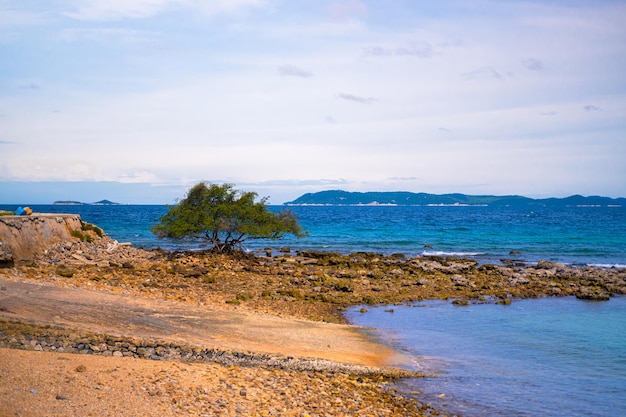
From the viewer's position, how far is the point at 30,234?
25.5 m

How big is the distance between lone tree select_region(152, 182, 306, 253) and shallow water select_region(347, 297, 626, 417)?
39.9 feet

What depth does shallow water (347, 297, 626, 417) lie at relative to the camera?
469 inches

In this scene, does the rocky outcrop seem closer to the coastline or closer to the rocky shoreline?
the coastline

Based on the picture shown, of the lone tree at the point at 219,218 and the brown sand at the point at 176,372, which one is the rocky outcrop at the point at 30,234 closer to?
the lone tree at the point at 219,218

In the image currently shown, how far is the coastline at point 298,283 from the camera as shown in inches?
464

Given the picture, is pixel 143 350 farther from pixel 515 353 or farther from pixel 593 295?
pixel 593 295

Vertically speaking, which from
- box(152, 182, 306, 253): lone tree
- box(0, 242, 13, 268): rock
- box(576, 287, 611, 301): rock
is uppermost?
box(152, 182, 306, 253): lone tree

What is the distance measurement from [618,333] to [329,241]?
39.4 m

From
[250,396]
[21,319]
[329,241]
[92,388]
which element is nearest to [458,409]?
[250,396]

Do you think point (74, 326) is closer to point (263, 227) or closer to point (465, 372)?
point (465, 372)

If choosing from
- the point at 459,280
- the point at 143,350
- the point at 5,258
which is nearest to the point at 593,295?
the point at 459,280

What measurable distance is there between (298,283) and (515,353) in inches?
478

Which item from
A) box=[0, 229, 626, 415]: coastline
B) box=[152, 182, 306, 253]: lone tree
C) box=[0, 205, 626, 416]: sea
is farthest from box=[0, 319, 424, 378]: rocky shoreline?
box=[152, 182, 306, 253]: lone tree

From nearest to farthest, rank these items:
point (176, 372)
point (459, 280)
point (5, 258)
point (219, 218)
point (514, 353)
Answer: point (176, 372) < point (514, 353) < point (5, 258) < point (459, 280) < point (219, 218)
